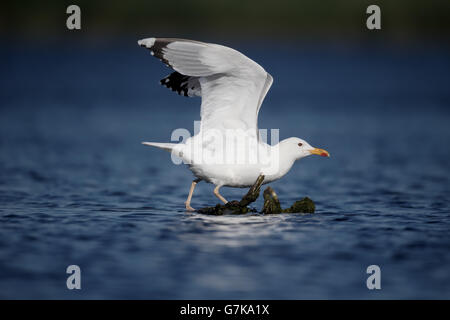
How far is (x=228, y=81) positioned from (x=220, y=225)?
201 cm

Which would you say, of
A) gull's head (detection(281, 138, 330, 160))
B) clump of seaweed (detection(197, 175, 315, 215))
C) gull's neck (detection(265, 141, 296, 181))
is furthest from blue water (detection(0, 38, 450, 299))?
gull's head (detection(281, 138, 330, 160))

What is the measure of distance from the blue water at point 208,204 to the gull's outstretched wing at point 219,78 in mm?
1473

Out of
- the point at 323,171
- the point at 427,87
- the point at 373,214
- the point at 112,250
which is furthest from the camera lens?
the point at 427,87

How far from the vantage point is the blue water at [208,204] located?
8.02 metres

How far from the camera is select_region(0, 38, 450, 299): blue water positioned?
8.02 metres

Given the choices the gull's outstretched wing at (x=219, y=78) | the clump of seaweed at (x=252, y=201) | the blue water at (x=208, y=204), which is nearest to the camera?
the blue water at (x=208, y=204)

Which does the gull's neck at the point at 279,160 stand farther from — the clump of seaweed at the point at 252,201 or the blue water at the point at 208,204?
the blue water at the point at 208,204

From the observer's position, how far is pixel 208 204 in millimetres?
12773

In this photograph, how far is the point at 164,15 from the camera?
6906 cm

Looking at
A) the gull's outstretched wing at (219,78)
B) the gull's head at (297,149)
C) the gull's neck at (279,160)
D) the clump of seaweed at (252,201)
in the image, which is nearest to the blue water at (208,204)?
the clump of seaweed at (252,201)

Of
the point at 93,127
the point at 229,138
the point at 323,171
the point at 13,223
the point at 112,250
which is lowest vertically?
the point at 112,250

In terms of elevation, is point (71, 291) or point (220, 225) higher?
point (220, 225)

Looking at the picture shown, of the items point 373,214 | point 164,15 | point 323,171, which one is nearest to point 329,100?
point 323,171

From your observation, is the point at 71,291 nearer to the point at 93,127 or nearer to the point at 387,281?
the point at 387,281
